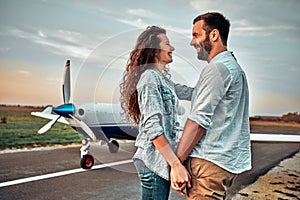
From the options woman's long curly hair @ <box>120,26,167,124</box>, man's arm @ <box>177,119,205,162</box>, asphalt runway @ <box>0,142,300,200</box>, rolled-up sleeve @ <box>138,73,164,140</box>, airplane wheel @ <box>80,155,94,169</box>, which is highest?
woman's long curly hair @ <box>120,26,167,124</box>

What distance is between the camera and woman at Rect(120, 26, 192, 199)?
40.1 inches

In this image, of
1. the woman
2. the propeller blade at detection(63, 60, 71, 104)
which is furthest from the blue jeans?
the propeller blade at detection(63, 60, 71, 104)

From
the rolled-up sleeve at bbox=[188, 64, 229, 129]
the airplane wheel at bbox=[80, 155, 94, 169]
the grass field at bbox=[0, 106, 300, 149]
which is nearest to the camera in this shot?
the rolled-up sleeve at bbox=[188, 64, 229, 129]

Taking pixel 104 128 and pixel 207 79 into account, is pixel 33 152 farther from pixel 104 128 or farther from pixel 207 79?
pixel 207 79

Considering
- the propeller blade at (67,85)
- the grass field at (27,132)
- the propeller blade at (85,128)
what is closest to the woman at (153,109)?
the propeller blade at (85,128)

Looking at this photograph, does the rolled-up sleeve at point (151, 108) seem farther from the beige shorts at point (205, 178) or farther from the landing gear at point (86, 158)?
the landing gear at point (86, 158)

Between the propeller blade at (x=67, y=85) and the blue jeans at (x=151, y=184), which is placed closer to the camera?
the blue jeans at (x=151, y=184)

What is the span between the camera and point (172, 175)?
3.39ft

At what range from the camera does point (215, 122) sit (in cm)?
104

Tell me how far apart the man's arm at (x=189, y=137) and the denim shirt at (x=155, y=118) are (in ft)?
0.16

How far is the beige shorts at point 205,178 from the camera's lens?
104cm

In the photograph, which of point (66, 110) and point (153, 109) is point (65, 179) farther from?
point (153, 109)

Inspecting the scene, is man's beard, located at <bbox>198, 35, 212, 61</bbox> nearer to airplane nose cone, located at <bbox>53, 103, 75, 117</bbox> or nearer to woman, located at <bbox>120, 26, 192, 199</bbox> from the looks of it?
woman, located at <bbox>120, 26, 192, 199</bbox>

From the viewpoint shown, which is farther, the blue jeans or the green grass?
the green grass
